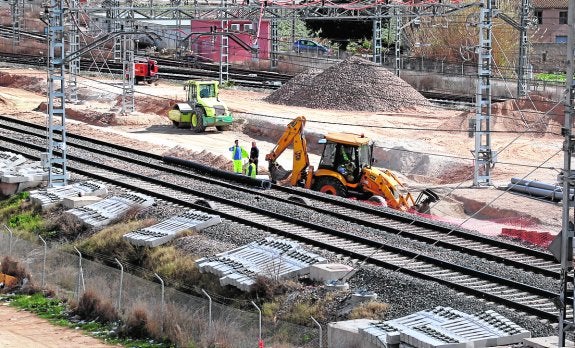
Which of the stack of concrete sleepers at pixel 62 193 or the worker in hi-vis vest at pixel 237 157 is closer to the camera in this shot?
the stack of concrete sleepers at pixel 62 193

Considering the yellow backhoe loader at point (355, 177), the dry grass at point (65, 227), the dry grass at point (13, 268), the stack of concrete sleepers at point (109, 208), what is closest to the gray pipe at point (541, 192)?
the yellow backhoe loader at point (355, 177)

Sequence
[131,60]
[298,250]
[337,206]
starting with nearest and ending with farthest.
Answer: [298,250] → [337,206] → [131,60]

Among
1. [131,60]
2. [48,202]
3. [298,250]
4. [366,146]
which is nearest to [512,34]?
[131,60]

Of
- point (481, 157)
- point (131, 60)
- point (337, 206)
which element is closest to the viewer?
point (337, 206)

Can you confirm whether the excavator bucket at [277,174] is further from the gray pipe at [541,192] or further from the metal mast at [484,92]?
the gray pipe at [541,192]

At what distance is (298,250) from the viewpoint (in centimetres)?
2545

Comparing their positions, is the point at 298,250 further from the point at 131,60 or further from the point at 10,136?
the point at 131,60

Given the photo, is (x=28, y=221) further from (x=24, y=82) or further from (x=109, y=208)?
(x=24, y=82)

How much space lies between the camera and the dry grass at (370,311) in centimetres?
2117

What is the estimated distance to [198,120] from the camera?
4919cm

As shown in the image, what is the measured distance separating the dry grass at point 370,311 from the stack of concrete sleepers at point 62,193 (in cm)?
1383

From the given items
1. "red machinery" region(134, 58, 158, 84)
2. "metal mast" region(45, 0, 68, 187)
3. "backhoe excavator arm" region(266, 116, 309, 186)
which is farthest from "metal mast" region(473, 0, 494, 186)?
"red machinery" region(134, 58, 158, 84)

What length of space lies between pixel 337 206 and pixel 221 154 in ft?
37.4

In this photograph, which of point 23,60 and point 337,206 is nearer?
point 337,206
